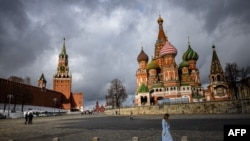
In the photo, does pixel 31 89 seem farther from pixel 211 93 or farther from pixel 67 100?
pixel 211 93

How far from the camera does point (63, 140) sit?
1159 centimetres

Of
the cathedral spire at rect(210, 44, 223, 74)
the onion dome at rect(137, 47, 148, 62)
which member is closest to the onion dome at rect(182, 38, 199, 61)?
the cathedral spire at rect(210, 44, 223, 74)

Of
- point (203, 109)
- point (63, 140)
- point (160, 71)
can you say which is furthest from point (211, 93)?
point (63, 140)

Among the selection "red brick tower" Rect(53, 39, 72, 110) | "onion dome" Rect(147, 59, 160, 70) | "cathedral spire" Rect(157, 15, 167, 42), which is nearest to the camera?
"onion dome" Rect(147, 59, 160, 70)

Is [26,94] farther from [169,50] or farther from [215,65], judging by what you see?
[215,65]

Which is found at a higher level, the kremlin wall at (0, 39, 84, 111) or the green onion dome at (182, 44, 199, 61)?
the green onion dome at (182, 44, 199, 61)

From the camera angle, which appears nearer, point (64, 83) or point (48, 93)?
point (48, 93)

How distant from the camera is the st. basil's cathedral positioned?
60844 millimetres

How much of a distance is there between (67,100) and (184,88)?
236 feet

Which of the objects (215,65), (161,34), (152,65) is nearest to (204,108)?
(215,65)

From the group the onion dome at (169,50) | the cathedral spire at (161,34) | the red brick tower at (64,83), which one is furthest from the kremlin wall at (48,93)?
the cathedral spire at (161,34)

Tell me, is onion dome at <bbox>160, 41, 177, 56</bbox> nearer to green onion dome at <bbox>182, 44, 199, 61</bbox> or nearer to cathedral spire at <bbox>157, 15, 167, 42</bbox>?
green onion dome at <bbox>182, 44, 199, 61</bbox>

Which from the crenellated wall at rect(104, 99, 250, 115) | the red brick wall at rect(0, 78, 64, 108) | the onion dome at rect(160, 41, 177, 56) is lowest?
the crenellated wall at rect(104, 99, 250, 115)

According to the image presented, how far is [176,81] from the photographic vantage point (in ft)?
205
